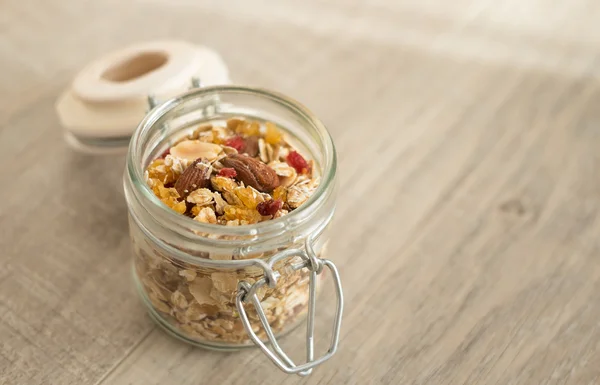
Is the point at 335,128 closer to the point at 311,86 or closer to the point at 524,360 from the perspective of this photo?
the point at 311,86

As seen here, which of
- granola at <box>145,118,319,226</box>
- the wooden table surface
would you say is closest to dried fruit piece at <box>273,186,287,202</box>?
granola at <box>145,118,319,226</box>

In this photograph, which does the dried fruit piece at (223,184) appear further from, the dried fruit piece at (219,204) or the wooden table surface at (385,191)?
the wooden table surface at (385,191)

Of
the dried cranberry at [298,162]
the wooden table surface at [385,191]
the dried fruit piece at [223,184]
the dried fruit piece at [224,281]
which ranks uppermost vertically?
the dried fruit piece at [223,184]

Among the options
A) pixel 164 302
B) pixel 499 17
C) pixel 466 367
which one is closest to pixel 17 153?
pixel 164 302

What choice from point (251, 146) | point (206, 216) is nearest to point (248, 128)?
point (251, 146)

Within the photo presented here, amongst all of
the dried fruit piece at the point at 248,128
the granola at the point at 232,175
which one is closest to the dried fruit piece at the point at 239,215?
the granola at the point at 232,175

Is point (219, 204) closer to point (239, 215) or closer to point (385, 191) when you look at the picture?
point (239, 215)

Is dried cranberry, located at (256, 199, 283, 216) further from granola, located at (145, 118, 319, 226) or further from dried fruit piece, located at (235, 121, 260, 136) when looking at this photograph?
dried fruit piece, located at (235, 121, 260, 136)
